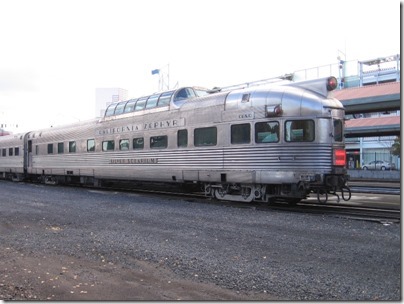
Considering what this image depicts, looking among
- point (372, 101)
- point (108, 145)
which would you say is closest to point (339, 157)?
point (108, 145)

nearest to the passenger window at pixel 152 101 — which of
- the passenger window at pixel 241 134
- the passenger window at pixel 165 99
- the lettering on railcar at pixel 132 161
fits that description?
the passenger window at pixel 165 99

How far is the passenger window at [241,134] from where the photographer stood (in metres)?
13.3

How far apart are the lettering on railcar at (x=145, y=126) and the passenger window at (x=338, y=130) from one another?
553 centimetres

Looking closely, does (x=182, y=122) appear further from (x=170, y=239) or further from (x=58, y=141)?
(x=58, y=141)

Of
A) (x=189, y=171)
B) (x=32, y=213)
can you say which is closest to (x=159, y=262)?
(x=32, y=213)

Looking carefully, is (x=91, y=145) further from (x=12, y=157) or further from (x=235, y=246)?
(x=235, y=246)

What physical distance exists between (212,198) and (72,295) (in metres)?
10.5

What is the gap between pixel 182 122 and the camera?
15.6m

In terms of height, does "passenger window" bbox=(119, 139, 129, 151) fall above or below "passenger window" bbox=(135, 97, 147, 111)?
below

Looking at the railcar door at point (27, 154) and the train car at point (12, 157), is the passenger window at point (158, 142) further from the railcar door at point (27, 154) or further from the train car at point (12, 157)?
the train car at point (12, 157)

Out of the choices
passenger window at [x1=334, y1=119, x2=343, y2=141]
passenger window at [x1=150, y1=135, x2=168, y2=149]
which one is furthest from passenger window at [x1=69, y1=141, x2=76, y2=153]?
passenger window at [x1=334, y1=119, x2=343, y2=141]

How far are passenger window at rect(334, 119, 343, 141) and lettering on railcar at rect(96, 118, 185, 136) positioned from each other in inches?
218

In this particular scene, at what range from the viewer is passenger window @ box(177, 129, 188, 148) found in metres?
15.4

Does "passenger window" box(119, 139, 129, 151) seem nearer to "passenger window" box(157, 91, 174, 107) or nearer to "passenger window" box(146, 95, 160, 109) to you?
"passenger window" box(146, 95, 160, 109)
